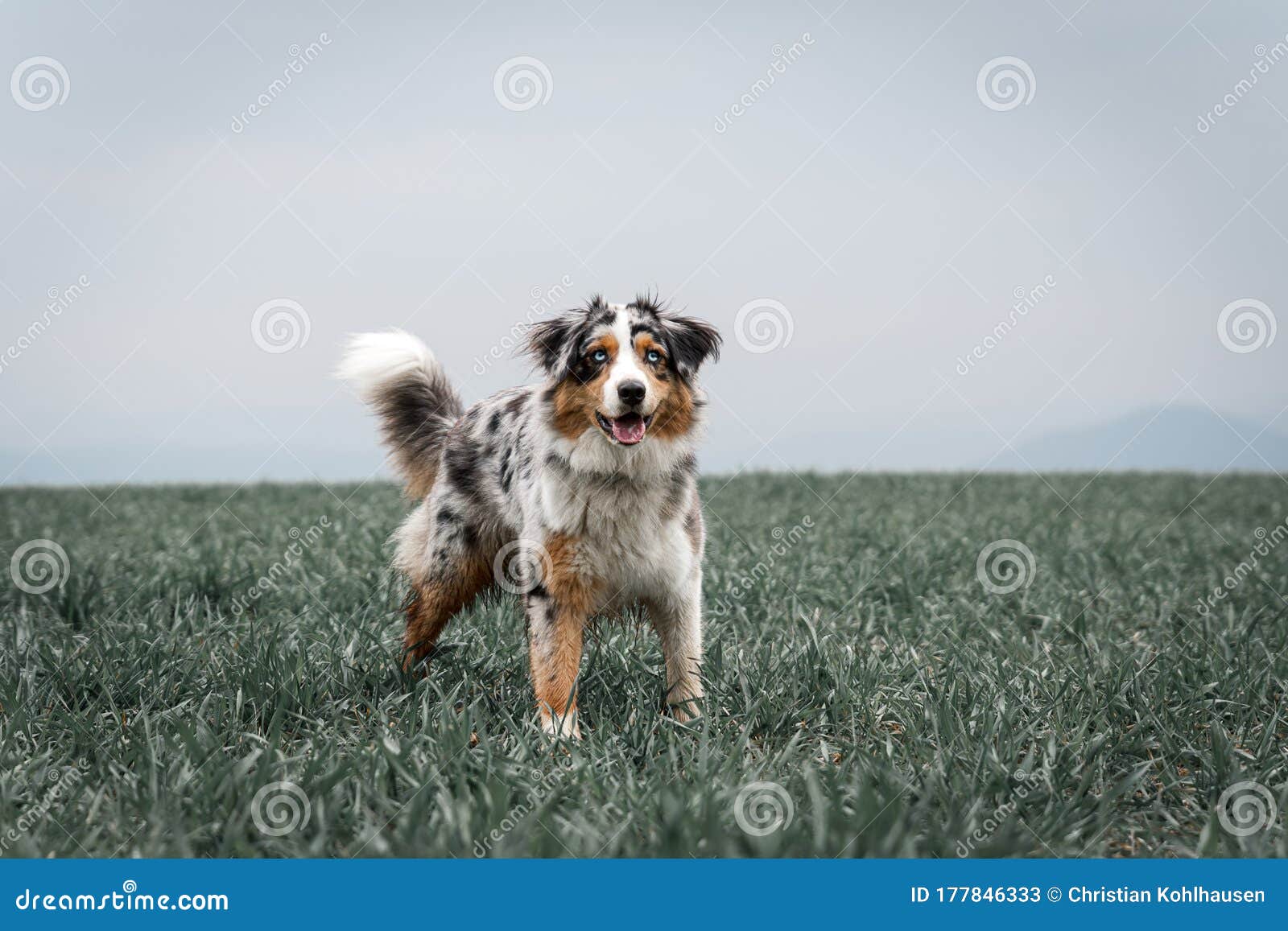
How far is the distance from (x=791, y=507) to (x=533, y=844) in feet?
27.6

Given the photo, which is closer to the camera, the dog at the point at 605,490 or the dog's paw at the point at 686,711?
the dog at the point at 605,490

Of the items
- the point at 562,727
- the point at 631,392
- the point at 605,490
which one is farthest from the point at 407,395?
the point at 562,727

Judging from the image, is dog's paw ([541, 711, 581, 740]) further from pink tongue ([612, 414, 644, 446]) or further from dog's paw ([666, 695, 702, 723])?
pink tongue ([612, 414, 644, 446])

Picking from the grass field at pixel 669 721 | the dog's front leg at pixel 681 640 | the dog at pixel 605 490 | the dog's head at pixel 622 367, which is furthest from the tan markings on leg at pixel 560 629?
the dog's head at pixel 622 367

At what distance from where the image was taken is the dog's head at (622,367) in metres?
3.44

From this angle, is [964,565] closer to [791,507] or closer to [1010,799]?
[791,507]

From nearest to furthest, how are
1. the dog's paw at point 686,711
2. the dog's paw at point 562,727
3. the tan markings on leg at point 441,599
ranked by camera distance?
the dog's paw at point 562,727, the dog's paw at point 686,711, the tan markings on leg at point 441,599

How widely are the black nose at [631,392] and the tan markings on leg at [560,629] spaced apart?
0.68 meters

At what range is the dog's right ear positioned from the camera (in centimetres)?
368

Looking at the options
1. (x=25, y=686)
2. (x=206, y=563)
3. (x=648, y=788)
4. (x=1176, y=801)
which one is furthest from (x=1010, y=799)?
(x=206, y=563)

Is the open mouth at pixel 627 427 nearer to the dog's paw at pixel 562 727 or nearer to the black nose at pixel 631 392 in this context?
the black nose at pixel 631 392

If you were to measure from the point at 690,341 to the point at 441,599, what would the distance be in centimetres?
180

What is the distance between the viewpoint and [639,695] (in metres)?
3.90

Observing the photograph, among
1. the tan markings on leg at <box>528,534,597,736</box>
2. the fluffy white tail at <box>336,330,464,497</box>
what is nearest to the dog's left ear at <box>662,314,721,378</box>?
the tan markings on leg at <box>528,534,597,736</box>
